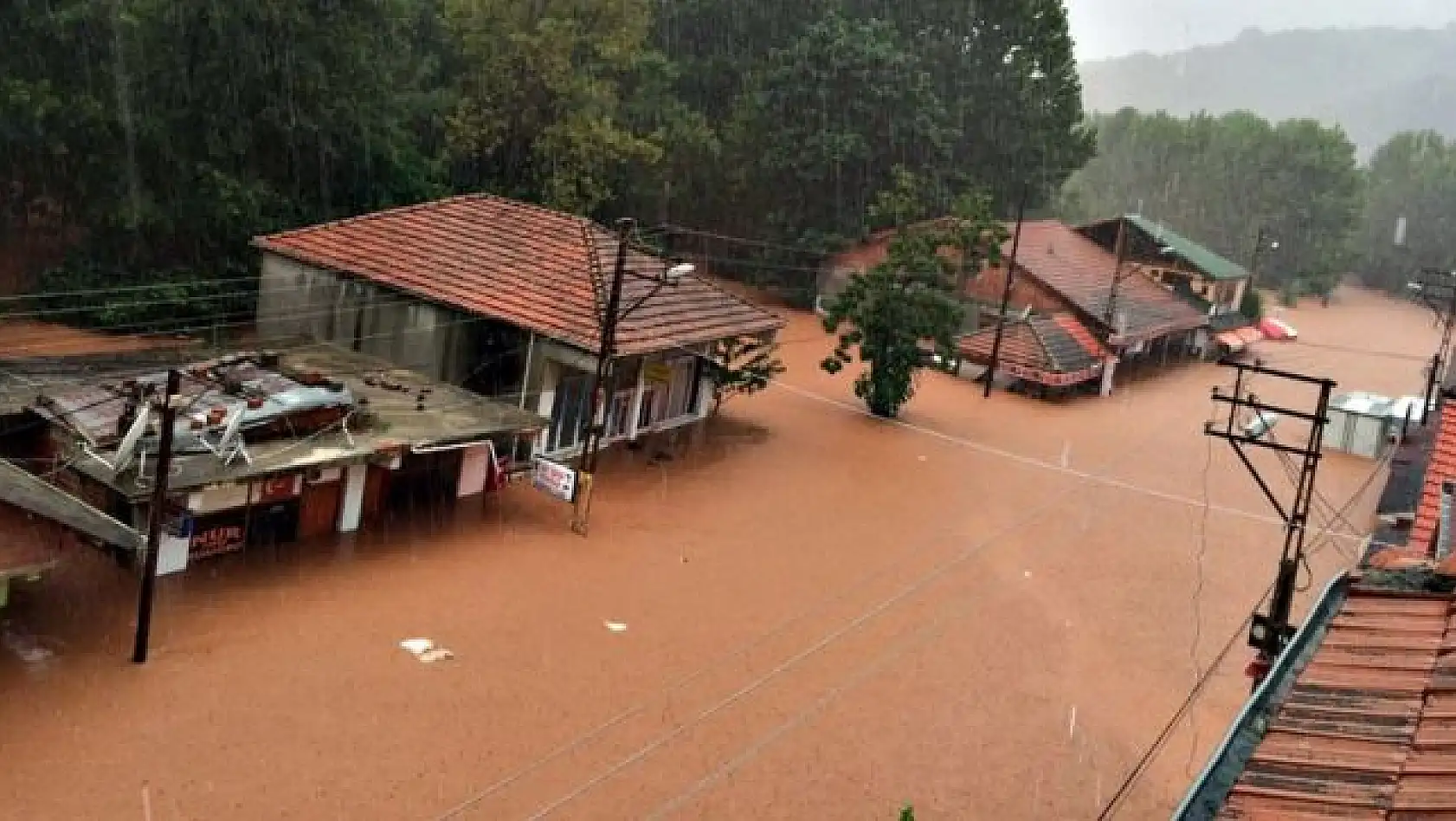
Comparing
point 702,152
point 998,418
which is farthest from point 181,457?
point 702,152

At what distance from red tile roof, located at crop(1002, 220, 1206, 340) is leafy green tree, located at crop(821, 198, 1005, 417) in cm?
1223

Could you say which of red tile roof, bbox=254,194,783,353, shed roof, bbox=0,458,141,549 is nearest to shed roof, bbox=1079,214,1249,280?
red tile roof, bbox=254,194,783,353

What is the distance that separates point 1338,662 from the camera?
27.5ft

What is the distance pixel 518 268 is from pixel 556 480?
6.76m

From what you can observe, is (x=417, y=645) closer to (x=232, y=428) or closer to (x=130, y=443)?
(x=232, y=428)

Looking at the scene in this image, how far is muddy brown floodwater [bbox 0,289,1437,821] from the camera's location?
12352mm

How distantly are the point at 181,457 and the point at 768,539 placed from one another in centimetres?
937

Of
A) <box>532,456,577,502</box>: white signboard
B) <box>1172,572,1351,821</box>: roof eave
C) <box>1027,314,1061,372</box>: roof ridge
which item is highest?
<box>1027,314,1061,372</box>: roof ridge

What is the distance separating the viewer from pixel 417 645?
15.2m

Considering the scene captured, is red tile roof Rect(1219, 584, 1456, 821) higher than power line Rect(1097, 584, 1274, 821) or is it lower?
higher

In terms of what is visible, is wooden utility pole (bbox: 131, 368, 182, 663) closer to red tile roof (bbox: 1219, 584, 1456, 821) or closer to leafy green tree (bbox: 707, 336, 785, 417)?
red tile roof (bbox: 1219, 584, 1456, 821)

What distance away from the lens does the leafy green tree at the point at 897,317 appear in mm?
29734

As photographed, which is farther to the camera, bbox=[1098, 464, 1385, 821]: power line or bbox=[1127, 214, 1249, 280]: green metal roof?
bbox=[1127, 214, 1249, 280]: green metal roof

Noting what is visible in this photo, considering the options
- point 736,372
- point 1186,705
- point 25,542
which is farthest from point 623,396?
point 1186,705
